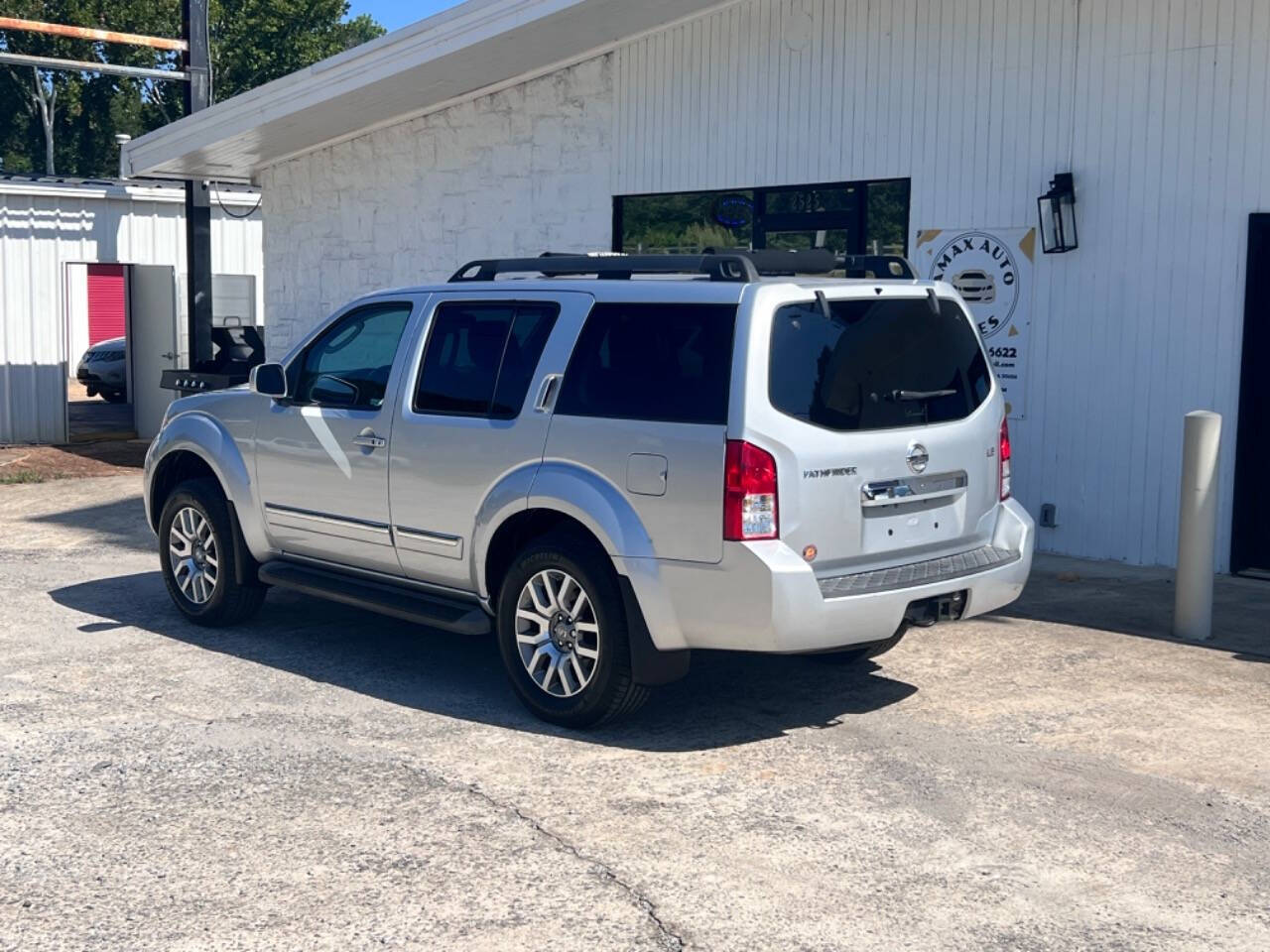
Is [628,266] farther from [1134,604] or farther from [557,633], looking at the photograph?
[1134,604]

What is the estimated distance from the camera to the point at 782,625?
5.89m

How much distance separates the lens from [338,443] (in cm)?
768

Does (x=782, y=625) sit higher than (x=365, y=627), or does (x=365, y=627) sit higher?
(x=782, y=625)

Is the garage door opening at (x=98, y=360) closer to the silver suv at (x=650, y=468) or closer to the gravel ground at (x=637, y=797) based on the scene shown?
the gravel ground at (x=637, y=797)

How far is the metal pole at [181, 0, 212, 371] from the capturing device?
1777 centimetres

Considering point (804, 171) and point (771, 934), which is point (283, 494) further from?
point (804, 171)

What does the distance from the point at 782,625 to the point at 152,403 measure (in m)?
15.2

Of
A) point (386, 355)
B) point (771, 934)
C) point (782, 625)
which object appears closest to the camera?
point (771, 934)

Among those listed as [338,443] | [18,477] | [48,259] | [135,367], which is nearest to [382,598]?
[338,443]

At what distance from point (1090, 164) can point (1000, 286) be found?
106cm

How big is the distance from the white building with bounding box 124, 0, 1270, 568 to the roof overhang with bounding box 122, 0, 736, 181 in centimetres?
4

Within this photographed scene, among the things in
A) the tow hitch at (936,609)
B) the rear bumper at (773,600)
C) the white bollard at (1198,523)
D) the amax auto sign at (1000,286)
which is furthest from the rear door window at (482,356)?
the amax auto sign at (1000,286)

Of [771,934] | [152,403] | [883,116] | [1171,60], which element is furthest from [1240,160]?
[152,403]

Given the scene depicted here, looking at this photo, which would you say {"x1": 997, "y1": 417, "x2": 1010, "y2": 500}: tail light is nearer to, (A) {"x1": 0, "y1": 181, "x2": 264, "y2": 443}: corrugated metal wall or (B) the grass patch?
(B) the grass patch
